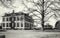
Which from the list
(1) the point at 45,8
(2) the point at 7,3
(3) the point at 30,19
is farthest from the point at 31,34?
(2) the point at 7,3

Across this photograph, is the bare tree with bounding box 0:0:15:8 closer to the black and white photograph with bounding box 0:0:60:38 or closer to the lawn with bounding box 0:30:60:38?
the black and white photograph with bounding box 0:0:60:38

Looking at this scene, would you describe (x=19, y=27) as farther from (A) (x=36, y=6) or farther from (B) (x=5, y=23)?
(A) (x=36, y=6)

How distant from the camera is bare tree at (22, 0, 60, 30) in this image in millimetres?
3023

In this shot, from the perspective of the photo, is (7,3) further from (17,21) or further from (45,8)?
(45,8)

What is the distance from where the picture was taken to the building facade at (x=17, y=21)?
3.02 meters

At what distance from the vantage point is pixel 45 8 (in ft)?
10.00

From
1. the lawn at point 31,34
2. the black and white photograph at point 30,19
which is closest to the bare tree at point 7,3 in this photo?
the black and white photograph at point 30,19

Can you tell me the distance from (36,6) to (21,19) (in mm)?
456

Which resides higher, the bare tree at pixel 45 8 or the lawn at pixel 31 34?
the bare tree at pixel 45 8

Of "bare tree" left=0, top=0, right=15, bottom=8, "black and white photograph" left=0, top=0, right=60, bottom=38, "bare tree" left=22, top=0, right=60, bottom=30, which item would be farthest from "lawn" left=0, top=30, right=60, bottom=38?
"bare tree" left=0, top=0, right=15, bottom=8

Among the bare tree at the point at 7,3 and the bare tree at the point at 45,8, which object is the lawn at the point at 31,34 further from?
the bare tree at the point at 7,3

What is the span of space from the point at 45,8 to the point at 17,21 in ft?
2.32

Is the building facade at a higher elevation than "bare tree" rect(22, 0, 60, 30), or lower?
lower

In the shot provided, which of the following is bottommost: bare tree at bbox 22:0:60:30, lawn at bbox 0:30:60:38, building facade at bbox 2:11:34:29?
lawn at bbox 0:30:60:38
